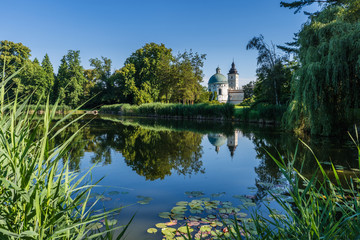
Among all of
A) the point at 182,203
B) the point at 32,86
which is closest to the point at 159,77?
the point at 32,86

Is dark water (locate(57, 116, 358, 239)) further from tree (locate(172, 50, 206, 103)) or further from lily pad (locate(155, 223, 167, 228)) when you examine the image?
tree (locate(172, 50, 206, 103))

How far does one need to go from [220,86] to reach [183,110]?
5953 centimetres

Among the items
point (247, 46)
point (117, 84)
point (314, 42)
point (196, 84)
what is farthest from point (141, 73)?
point (314, 42)

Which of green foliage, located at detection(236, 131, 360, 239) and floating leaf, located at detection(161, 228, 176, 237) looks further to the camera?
floating leaf, located at detection(161, 228, 176, 237)

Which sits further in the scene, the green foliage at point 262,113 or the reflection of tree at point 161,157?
the green foliage at point 262,113

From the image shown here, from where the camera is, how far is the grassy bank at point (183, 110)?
20469mm

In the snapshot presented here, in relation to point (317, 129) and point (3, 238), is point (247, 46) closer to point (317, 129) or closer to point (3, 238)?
point (317, 129)

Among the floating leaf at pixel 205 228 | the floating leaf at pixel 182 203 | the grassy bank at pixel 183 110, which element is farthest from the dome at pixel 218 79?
the floating leaf at pixel 205 228

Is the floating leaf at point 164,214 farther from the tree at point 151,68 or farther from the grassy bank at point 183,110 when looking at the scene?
the tree at point 151,68

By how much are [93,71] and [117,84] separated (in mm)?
9347

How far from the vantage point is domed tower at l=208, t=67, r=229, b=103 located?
80375mm

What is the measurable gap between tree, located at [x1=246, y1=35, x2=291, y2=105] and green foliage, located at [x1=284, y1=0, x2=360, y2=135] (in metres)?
7.69

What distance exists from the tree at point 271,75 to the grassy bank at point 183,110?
3.21 m

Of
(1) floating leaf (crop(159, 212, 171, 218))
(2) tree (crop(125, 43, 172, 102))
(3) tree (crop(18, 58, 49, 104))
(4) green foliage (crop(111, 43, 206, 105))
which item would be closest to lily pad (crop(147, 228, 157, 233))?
(1) floating leaf (crop(159, 212, 171, 218))
